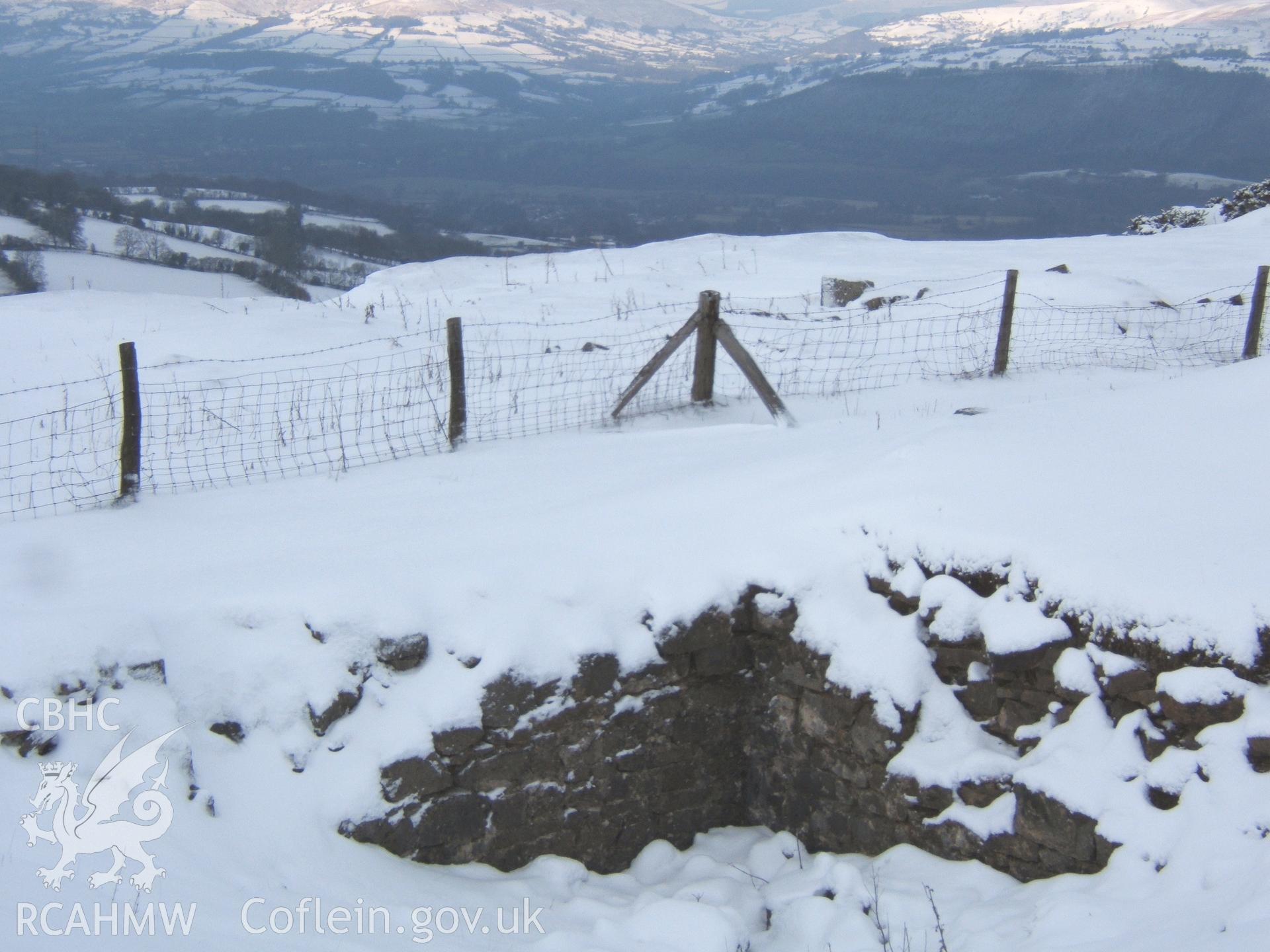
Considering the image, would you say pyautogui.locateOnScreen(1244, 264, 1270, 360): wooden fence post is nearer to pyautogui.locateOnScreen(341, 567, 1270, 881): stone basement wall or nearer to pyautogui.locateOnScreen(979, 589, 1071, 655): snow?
pyautogui.locateOnScreen(979, 589, 1071, 655): snow

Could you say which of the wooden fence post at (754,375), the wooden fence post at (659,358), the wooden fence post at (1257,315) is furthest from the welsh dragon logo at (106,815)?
the wooden fence post at (1257,315)

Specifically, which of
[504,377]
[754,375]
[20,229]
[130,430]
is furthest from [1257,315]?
[20,229]

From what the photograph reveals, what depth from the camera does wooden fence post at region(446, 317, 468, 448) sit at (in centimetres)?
718

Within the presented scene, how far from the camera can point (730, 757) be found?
564cm

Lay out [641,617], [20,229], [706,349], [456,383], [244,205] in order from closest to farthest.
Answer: [641,617]
[456,383]
[706,349]
[20,229]
[244,205]

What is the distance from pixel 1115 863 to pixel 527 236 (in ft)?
239

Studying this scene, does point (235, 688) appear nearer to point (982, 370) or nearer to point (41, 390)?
point (41, 390)

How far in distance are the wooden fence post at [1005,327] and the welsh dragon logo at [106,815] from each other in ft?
27.9

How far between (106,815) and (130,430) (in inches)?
A: 119

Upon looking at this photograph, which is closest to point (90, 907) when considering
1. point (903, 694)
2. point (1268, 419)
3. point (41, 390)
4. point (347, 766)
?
point (347, 766)

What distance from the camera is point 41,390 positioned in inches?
378

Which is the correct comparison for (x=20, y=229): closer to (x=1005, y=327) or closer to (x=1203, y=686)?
(x=1005, y=327)

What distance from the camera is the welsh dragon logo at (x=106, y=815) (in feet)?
12.1

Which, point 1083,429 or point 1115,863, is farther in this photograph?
point 1083,429
